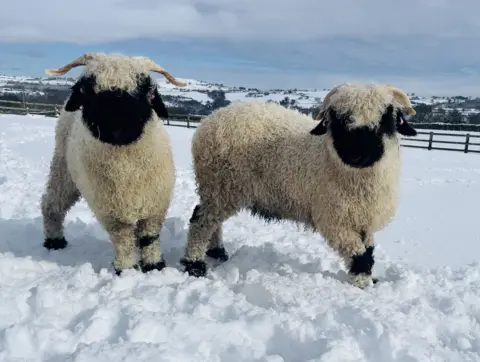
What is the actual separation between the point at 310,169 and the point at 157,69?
1965 mm

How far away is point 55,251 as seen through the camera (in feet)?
19.0

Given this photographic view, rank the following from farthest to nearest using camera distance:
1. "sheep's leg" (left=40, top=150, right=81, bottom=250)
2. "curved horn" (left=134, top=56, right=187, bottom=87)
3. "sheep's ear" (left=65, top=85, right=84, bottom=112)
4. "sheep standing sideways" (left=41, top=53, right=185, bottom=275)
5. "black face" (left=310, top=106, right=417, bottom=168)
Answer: "sheep's leg" (left=40, top=150, right=81, bottom=250) < "curved horn" (left=134, top=56, right=187, bottom=87) < "sheep's ear" (left=65, top=85, right=84, bottom=112) < "black face" (left=310, top=106, right=417, bottom=168) < "sheep standing sideways" (left=41, top=53, right=185, bottom=275)

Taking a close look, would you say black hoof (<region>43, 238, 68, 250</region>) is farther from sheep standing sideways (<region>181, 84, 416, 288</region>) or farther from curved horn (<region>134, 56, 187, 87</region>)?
curved horn (<region>134, 56, 187, 87</region>)

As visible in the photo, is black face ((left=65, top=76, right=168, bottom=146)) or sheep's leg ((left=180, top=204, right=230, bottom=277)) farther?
sheep's leg ((left=180, top=204, right=230, bottom=277))

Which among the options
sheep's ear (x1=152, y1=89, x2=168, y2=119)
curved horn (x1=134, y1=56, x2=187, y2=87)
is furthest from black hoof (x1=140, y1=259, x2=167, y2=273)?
curved horn (x1=134, y1=56, x2=187, y2=87)

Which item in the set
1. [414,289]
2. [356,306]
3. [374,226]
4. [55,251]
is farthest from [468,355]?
[55,251]

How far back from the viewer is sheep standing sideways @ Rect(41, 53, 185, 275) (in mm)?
4219

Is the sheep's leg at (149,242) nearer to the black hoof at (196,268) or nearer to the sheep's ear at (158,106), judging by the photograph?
the black hoof at (196,268)

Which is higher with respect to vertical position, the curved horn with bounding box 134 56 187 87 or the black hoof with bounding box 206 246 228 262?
the curved horn with bounding box 134 56 187 87

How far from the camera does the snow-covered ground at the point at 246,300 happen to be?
3227mm

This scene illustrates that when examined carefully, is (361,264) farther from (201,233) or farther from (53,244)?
(53,244)

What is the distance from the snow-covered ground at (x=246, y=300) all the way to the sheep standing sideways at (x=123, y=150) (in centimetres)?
49

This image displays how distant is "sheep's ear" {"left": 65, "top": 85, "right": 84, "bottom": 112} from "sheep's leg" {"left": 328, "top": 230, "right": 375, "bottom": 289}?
2968mm

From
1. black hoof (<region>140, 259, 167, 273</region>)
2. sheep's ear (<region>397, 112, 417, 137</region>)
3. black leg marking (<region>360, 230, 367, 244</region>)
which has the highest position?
sheep's ear (<region>397, 112, 417, 137</region>)
